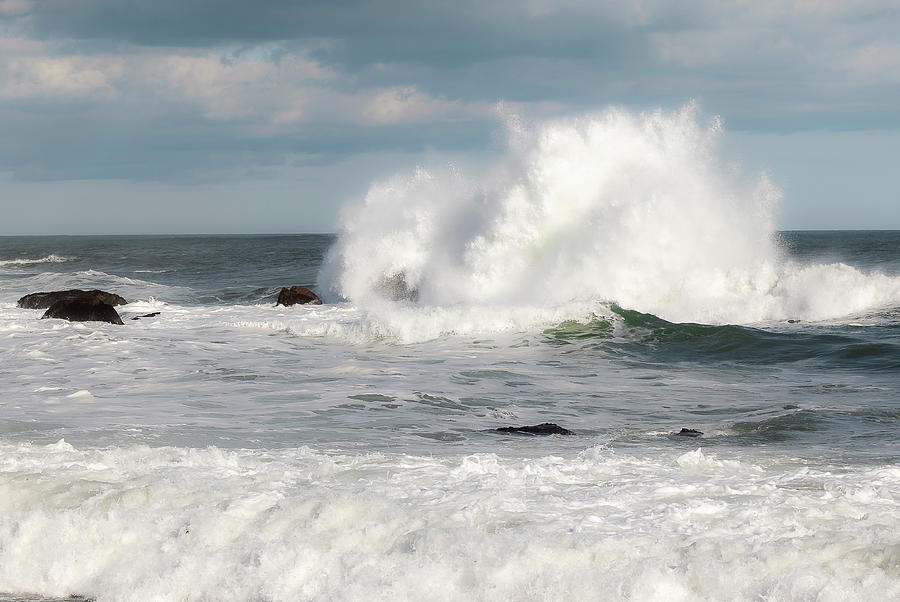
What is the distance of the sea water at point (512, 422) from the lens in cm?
409

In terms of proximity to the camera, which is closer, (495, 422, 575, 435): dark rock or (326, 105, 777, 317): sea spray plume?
(495, 422, 575, 435): dark rock

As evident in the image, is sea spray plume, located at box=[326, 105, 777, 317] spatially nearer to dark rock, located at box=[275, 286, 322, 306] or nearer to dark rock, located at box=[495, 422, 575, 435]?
dark rock, located at box=[275, 286, 322, 306]

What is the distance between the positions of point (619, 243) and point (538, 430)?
11.5 metres

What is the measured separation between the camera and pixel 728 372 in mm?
11633

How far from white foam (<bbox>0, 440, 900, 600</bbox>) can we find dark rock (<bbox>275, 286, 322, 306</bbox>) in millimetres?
14881

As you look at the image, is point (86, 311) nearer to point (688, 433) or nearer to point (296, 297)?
point (296, 297)

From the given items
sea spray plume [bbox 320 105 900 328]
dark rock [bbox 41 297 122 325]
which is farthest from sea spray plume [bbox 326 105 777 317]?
dark rock [bbox 41 297 122 325]

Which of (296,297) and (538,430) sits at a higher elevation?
(296,297)

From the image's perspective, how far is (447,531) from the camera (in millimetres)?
4367

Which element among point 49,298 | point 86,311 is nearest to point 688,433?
point 86,311

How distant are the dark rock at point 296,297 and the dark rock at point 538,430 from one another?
13.6 m

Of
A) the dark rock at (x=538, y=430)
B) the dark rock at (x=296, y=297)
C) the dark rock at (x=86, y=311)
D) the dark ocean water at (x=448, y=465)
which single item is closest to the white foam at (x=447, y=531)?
the dark ocean water at (x=448, y=465)

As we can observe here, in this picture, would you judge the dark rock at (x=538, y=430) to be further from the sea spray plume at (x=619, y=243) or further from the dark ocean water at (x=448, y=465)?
the sea spray plume at (x=619, y=243)

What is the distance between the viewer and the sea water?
13.4 feet
